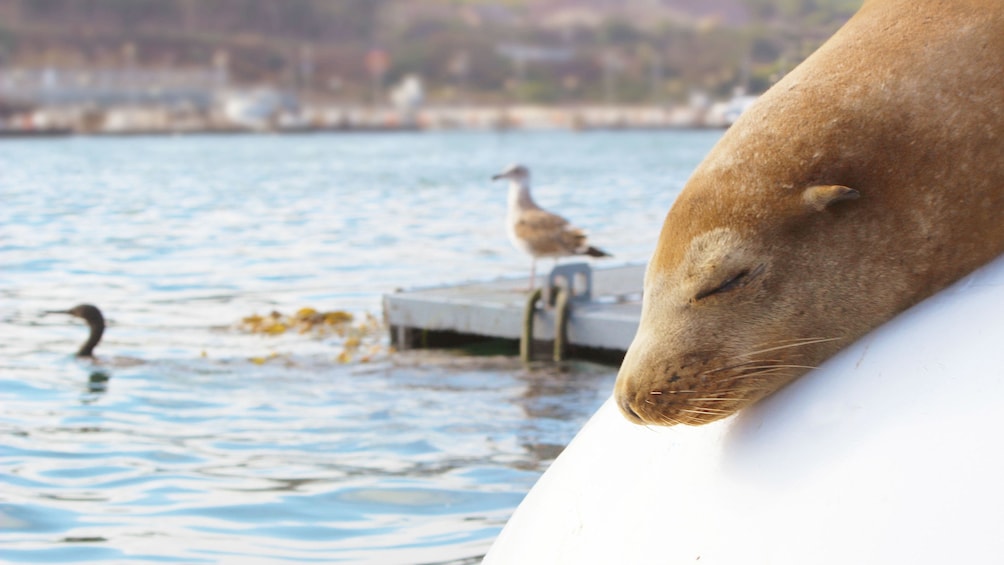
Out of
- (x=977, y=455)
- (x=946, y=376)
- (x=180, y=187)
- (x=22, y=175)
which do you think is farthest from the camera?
(x=22, y=175)

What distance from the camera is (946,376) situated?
82.4 inches

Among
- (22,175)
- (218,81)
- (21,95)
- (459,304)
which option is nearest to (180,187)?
(22,175)

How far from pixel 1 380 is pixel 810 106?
30.6 feet

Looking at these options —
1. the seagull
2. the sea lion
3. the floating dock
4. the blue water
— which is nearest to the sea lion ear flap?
the sea lion

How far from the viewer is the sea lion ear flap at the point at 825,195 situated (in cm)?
221

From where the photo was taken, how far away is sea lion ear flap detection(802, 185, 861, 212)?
7.23ft

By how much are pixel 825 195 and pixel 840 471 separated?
407mm

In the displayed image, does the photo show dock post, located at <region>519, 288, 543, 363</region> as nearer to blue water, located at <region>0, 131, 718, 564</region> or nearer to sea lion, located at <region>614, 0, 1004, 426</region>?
blue water, located at <region>0, 131, 718, 564</region>

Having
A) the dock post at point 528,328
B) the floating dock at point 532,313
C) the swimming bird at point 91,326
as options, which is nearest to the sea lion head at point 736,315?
the floating dock at point 532,313

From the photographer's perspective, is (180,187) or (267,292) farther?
(180,187)

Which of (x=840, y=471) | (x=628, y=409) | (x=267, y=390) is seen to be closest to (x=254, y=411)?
(x=267, y=390)

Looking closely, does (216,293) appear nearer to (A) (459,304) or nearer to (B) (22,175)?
(A) (459,304)

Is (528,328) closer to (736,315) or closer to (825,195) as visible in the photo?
(736,315)

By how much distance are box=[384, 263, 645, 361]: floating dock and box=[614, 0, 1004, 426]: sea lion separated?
24.7 ft
